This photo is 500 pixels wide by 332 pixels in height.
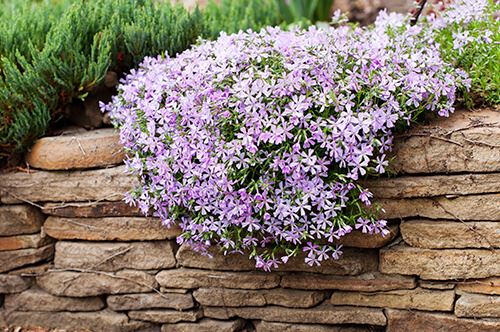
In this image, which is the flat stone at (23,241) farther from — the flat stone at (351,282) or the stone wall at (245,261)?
the flat stone at (351,282)

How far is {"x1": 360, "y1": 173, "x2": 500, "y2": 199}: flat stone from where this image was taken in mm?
2322

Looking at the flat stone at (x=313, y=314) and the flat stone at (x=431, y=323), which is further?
the flat stone at (x=313, y=314)

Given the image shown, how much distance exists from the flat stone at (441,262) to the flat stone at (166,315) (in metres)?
0.82

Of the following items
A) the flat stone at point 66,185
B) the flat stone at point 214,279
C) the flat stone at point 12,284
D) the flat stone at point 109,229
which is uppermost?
the flat stone at point 66,185

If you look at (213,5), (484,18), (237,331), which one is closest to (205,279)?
(237,331)

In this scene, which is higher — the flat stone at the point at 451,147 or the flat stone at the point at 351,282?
the flat stone at the point at 451,147

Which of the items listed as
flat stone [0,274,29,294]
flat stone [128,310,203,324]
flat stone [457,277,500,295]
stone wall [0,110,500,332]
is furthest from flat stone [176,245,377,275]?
flat stone [0,274,29,294]

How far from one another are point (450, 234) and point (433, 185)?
0.64ft

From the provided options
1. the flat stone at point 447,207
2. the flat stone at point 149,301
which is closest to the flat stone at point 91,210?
the flat stone at point 149,301

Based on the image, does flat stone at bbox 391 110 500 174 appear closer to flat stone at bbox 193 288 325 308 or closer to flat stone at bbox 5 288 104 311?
flat stone at bbox 193 288 325 308

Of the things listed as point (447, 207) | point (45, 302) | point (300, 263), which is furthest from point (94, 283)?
point (447, 207)

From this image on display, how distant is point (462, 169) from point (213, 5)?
224cm

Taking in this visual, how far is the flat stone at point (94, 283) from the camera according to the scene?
9.29ft

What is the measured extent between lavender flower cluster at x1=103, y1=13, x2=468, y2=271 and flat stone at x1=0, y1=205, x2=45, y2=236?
25.9 inches
